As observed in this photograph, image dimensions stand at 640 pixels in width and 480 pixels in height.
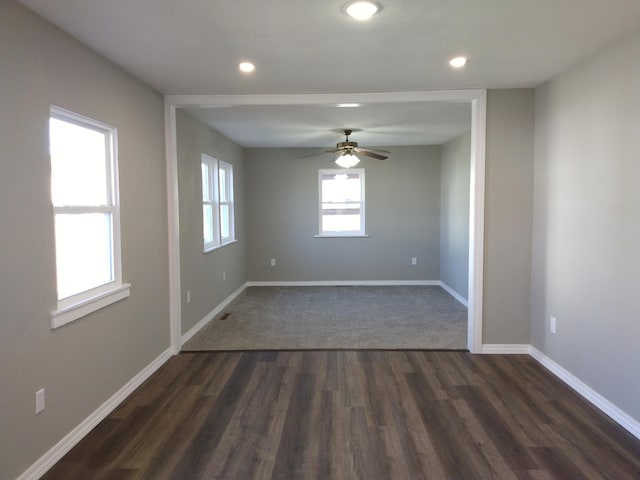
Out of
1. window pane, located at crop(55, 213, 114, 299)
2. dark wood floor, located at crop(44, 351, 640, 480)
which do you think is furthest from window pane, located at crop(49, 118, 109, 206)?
dark wood floor, located at crop(44, 351, 640, 480)

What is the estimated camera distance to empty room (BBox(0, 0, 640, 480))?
2244 millimetres

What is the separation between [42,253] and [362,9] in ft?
6.80

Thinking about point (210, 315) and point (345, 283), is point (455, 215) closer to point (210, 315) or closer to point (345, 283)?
point (345, 283)

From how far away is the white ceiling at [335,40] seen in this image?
2.22 meters

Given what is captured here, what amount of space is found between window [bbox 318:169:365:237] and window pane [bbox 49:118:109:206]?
15.6ft

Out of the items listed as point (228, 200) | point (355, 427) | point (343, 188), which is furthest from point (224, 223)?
point (355, 427)

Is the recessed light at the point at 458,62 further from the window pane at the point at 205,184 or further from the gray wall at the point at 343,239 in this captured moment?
the gray wall at the point at 343,239

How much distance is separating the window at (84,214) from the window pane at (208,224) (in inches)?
87.7

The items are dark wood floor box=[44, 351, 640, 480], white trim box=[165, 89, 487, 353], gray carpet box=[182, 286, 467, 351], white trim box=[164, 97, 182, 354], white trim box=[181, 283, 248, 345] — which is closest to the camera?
dark wood floor box=[44, 351, 640, 480]

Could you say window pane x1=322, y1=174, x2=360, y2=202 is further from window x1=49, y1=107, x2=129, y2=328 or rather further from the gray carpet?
window x1=49, y1=107, x2=129, y2=328

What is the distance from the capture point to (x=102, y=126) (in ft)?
9.55

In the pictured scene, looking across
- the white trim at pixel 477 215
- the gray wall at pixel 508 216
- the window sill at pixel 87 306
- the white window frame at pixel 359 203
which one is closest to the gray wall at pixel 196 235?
the window sill at pixel 87 306

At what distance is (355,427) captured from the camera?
8.93 ft

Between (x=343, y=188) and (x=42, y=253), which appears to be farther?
(x=343, y=188)
